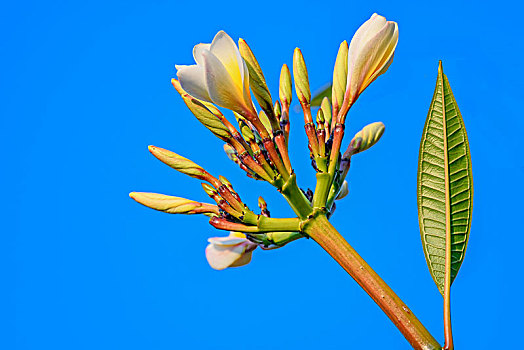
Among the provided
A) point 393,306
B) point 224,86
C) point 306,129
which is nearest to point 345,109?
point 306,129

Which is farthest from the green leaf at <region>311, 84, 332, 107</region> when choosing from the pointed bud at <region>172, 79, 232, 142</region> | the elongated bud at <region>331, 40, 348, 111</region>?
the pointed bud at <region>172, 79, 232, 142</region>

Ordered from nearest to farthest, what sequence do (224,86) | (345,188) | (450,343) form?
(450,343) → (224,86) → (345,188)

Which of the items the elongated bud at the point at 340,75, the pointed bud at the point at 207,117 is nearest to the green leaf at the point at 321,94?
the elongated bud at the point at 340,75

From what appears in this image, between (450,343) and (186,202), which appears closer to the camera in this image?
(450,343)

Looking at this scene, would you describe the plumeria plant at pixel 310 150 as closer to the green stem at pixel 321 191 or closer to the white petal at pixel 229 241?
the green stem at pixel 321 191

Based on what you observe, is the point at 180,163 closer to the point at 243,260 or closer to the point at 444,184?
the point at 243,260

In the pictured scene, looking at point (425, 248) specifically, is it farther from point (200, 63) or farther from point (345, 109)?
point (200, 63)
